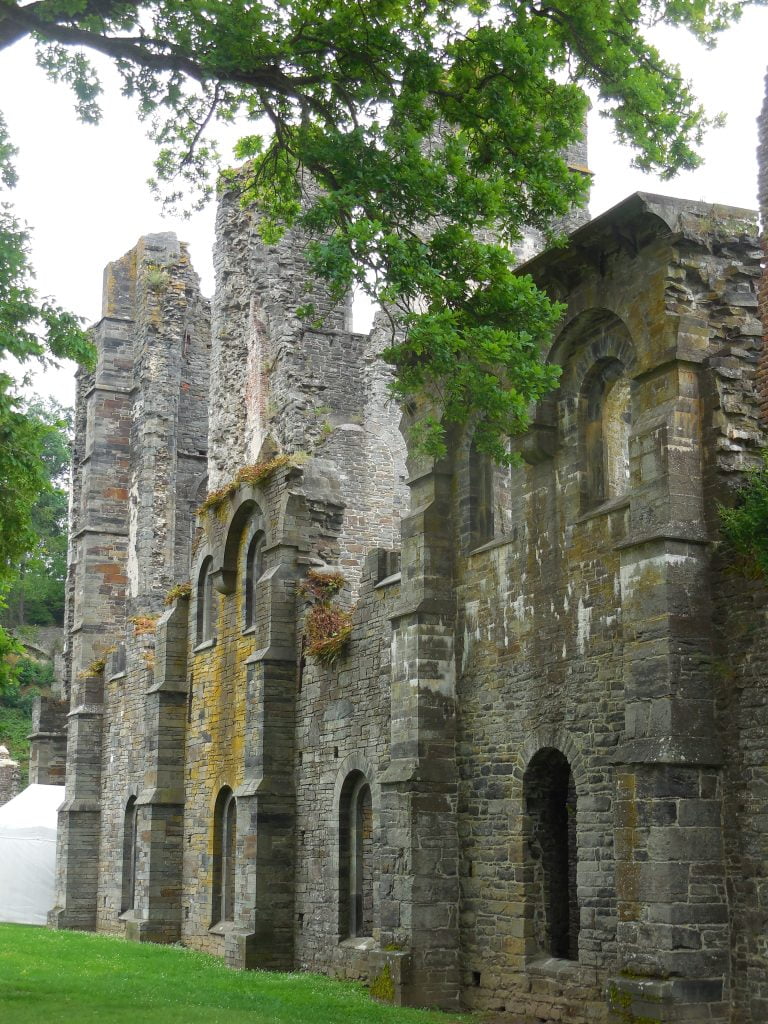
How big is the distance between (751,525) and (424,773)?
574cm

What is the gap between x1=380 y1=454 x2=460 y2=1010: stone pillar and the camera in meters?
16.0

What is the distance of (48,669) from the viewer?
52.3 metres

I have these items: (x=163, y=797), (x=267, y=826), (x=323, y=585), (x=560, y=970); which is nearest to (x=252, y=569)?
(x=323, y=585)

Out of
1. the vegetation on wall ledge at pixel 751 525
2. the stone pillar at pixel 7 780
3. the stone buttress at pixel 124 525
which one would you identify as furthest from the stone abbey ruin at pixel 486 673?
the stone pillar at pixel 7 780

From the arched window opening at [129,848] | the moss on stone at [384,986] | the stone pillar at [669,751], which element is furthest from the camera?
the arched window opening at [129,848]

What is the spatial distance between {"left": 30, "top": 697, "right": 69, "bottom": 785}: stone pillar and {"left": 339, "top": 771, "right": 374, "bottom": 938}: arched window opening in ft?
59.1

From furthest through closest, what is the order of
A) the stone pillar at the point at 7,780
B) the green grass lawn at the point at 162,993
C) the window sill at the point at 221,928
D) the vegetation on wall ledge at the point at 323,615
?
1. the stone pillar at the point at 7,780
2. the window sill at the point at 221,928
3. the vegetation on wall ledge at the point at 323,615
4. the green grass lawn at the point at 162,993

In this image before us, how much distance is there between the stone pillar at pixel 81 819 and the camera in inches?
1145

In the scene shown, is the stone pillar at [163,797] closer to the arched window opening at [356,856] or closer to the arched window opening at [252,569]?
the arched window opening at [252,569]

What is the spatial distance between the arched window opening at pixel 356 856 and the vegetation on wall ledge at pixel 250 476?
17.1ft

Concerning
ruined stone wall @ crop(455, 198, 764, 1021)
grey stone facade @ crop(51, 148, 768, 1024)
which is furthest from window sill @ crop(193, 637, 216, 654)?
ruined stone wall @ crop(455, 198, 764, 1021)

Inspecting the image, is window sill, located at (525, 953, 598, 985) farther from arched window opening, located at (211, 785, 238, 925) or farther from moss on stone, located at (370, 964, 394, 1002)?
arched window opening, located at (211, 785, 238, 925)

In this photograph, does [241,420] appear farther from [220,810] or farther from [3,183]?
[3,183]

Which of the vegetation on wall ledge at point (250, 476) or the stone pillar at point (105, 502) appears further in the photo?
the stone pillar at point (105, 502)
